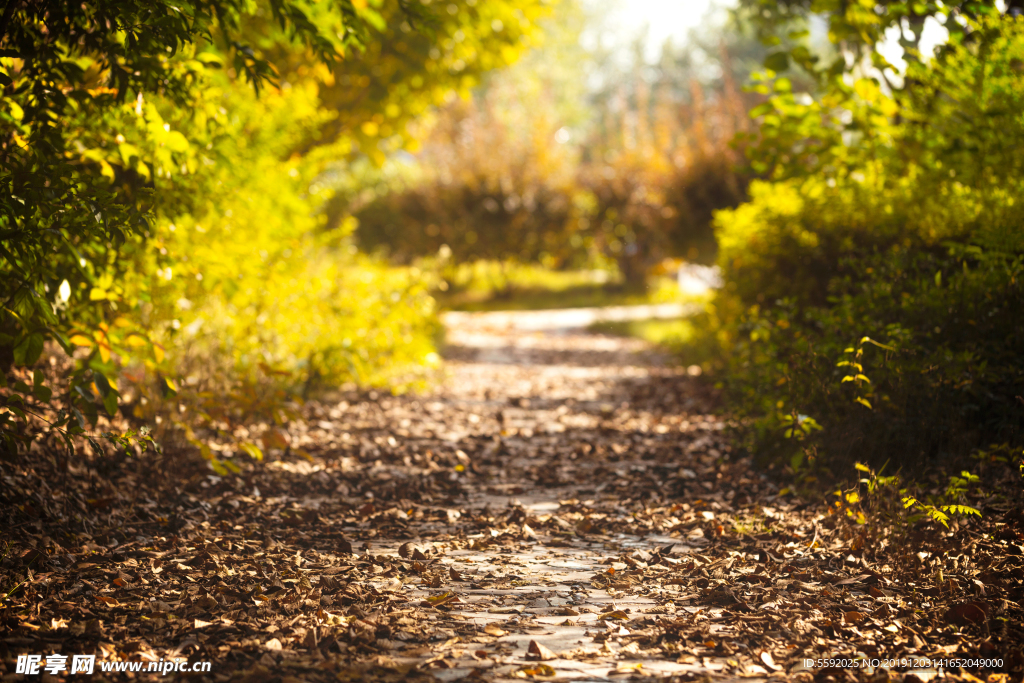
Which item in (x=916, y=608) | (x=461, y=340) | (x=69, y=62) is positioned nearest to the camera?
(x=916, y=608)

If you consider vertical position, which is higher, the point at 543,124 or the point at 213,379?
the point at 543,124

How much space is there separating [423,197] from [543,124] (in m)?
3.44

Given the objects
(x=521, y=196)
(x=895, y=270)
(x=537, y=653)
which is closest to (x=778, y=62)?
(x=895, y=270)

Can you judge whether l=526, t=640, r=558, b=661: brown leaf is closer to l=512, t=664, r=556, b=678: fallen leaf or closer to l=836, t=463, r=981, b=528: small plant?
l=512, t=664, r=556, b=678: fallen leaf

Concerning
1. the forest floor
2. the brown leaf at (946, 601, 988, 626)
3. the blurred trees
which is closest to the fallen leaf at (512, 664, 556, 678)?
the forest floor

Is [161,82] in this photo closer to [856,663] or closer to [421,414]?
[421,414]

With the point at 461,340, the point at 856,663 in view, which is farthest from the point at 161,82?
the point at 461,340

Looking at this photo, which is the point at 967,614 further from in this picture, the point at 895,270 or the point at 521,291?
the point at 521,291

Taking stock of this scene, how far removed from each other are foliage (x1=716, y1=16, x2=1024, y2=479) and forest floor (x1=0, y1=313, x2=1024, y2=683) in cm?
56

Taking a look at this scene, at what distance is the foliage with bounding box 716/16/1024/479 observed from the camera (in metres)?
3.91

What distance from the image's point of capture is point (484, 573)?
3.17 metres

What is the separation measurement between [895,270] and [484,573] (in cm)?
295

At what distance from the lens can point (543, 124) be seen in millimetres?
18375

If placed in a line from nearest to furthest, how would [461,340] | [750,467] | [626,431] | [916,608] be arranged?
1. [916,608]
2. [750,467]
3. [626,431]
4. [461,340]
